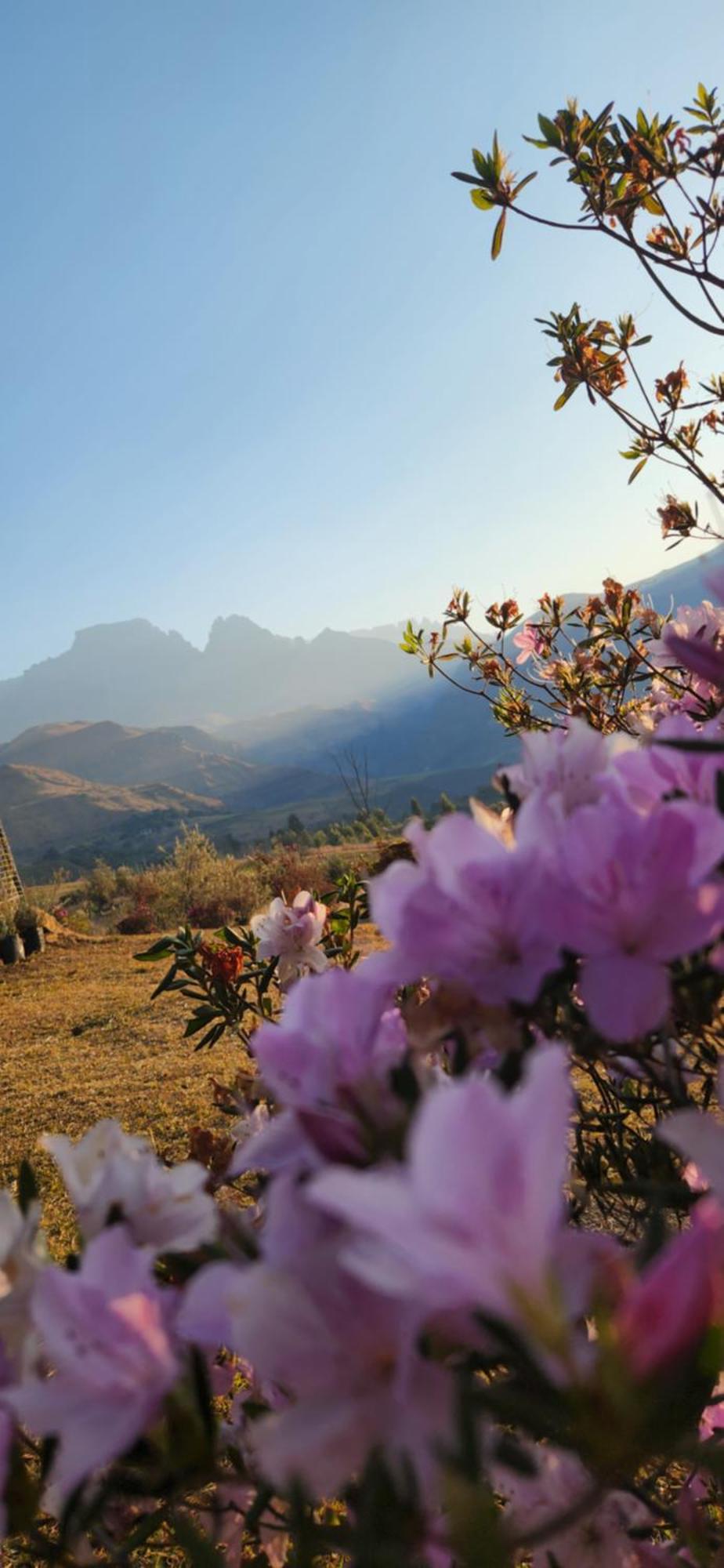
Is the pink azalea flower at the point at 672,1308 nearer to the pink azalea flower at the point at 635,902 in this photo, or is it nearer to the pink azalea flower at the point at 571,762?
the pink azalea flower at the point at 635,902

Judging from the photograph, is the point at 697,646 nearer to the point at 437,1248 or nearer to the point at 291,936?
the point at 437,1248

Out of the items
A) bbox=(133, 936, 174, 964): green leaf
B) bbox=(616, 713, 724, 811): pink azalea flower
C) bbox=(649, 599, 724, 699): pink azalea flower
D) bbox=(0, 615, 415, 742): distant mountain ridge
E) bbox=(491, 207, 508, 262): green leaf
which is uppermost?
bbox=(0, 615, 415, 742): distant mountain ridge

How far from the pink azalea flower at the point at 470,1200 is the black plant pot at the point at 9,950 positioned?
33.8ft

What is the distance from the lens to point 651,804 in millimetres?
500

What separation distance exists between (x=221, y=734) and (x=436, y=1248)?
14590 cm

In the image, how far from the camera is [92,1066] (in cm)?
560

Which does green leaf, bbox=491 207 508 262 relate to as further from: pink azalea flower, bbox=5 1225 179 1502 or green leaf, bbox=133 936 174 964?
pink azalea flower, bbox=5 1225 179 1502

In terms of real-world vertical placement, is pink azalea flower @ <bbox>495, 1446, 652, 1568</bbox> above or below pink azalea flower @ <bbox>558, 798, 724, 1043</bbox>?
below

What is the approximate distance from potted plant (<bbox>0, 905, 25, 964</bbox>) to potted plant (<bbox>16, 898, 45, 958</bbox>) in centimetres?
9

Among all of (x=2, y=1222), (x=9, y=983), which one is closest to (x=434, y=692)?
(x=9, y=983)

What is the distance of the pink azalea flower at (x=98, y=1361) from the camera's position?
1.14ft

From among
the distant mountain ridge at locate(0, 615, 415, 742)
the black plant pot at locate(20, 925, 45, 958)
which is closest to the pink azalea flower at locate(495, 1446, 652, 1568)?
the black plant pot at locate(20, 925, 45, 958)

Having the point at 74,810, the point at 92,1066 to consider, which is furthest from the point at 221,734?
the point at 92,1066

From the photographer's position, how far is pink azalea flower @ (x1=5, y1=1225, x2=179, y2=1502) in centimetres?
35
